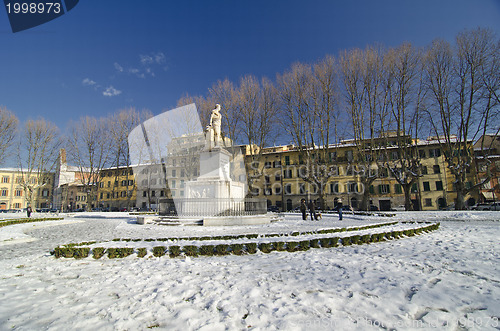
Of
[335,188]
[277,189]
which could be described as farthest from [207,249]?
[277,189]

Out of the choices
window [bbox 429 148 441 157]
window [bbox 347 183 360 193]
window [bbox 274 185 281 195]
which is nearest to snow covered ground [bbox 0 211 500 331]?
window [bbox 347 183 360 193]

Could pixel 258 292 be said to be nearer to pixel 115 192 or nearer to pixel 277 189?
pixel 277 189

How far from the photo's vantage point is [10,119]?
28234 millimetres

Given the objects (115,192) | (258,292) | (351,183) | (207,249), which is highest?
(115,192)

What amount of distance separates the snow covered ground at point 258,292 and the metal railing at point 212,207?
8775 mm

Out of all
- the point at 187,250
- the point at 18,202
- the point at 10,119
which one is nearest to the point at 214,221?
the point at 187,250

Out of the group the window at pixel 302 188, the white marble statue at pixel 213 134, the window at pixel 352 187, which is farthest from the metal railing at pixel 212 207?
the window at pixel 352 187

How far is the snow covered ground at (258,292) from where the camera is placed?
9.78ft

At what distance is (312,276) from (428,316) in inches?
72.0

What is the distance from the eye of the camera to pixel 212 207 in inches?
592

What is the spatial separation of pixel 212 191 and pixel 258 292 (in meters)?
11.9

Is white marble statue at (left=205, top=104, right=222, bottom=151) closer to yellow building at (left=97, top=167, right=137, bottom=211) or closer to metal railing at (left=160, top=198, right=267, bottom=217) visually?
metal railing at (left=160, top=198, right=267, bottom=217)

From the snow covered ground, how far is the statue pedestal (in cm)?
882

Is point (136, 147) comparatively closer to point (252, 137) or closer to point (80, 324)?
point (252, 137)
